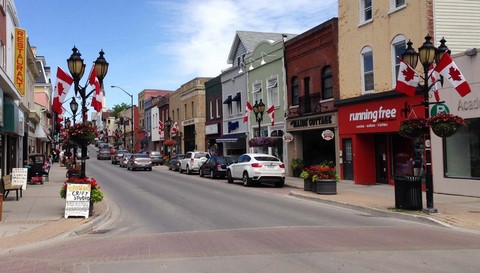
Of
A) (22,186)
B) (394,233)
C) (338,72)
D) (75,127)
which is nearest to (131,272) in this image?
(394,233)

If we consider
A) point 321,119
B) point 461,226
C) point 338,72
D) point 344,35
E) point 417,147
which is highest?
point 344,35

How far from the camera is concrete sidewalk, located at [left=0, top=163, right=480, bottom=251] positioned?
1037 cm

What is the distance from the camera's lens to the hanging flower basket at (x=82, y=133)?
13281 millimetres

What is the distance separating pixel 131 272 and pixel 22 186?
38.6 feet

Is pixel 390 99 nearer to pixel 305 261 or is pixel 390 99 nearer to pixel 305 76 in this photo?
pixel 305 76

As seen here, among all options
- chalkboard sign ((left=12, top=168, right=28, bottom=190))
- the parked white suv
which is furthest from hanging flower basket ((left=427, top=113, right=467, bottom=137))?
the parked white suv

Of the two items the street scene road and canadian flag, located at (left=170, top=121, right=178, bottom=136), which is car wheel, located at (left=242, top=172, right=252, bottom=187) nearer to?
the street scene road

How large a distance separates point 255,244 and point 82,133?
690 cm

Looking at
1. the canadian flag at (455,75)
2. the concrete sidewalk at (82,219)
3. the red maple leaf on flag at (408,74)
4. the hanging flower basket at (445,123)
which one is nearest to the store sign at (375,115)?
the concrete sidewalk at (82,219)

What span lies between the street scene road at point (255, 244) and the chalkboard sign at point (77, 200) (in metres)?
0.94

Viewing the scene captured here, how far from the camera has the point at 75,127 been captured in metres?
13.4

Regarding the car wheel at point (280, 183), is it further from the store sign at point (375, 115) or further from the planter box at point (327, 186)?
the planter box at point (327, 186)

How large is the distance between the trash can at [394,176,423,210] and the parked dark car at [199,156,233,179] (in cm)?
1587

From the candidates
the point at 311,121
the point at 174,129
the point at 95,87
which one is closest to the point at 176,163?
the point at 174,129
